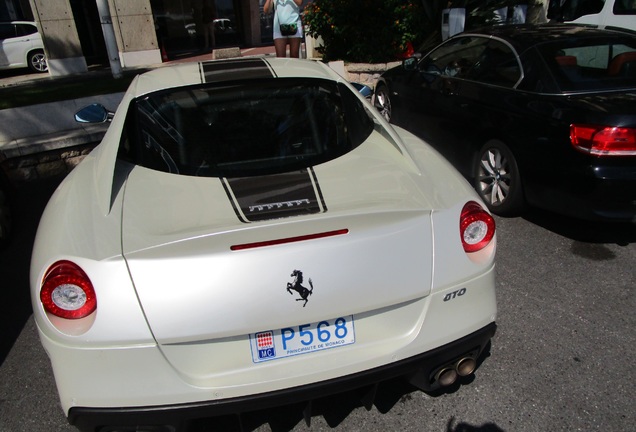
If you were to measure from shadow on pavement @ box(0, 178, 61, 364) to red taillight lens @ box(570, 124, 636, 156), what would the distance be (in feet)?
12.7

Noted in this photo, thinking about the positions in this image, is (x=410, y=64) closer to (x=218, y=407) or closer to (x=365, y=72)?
(x=365, y=72)

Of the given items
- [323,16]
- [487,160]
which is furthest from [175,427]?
[323,16]

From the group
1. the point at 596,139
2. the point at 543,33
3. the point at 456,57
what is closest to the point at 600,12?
the point at 456,57

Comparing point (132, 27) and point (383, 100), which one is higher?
point (132, 27)

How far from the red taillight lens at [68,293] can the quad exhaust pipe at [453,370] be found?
4.40 feet

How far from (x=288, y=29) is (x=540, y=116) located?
5786 millimetres

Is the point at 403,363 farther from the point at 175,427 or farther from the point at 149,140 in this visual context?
the point at 149,140

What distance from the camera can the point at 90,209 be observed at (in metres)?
2.00

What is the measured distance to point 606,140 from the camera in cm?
320

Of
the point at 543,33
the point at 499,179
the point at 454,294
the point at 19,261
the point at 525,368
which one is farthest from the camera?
the point at 543,33

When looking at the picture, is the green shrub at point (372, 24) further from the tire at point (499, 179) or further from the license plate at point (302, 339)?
the license plate at point (302, 339)

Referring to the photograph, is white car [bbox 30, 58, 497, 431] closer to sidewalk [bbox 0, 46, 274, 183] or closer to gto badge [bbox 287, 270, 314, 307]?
gto badge [bbox 287, 270, 314, 307]

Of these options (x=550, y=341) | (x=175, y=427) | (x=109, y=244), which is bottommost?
(x=550, y=341)

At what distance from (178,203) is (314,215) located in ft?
1.89
